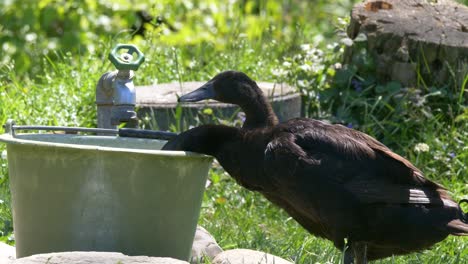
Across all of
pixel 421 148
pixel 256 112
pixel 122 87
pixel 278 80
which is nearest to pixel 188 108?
pixel 278 80

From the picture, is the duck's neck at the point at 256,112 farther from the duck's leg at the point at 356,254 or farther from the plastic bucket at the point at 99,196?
the plastic bucket at the point at 99,196

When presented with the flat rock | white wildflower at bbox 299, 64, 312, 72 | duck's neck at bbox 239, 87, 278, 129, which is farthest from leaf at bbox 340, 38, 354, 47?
the flat rock

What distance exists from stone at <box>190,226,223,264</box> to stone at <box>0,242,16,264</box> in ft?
2.73

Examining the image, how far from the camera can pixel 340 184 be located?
4.52 meters

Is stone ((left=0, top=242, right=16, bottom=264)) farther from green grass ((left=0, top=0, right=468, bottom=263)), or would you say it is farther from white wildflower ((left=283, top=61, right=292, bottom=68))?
white wildflower ((left=283, top=61, right=292, bottom=68))

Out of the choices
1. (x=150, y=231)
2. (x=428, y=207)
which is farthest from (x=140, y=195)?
(x=428, y=207)

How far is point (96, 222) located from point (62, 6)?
26.9 feet

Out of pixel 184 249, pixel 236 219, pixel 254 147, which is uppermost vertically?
pixel 254 147

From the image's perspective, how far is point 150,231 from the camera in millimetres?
4043

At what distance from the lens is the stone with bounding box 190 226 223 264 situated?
15.4ft

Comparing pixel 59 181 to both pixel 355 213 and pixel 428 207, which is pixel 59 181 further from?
pixel 428 207

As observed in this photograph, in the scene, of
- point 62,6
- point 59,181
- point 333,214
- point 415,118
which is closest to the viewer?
point 59,181

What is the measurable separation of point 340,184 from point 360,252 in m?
0.38

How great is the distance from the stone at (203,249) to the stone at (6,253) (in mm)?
832
